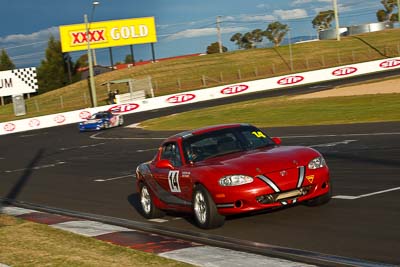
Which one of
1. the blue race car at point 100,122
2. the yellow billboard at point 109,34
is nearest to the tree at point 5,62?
the yellow billboard at point 109,34

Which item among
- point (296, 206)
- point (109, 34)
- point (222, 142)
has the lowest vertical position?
point (296, 206)

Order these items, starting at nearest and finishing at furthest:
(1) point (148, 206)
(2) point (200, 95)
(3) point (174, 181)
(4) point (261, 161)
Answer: (4) point (261, 161)
(3) point (174, 181)
(1) point (148, 206)
(2) point (200, 95)

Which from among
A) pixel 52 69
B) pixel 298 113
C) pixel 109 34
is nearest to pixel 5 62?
pixel 52 69

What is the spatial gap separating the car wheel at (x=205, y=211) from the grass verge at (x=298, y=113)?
55.9 ft

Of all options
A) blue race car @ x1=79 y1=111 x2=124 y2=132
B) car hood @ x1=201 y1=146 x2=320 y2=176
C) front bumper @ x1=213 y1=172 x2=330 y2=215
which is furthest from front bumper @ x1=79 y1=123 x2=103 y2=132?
front bumper @ x1=213 y1=172 x2=330 y2=215

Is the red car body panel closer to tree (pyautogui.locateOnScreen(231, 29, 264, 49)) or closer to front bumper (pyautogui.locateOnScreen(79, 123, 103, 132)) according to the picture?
front bumper (pyautogui.locateOnScreen(79, 123, 103, 132))

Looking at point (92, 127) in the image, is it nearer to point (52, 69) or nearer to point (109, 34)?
point (109, 34)

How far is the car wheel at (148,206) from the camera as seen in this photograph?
11.5 meters

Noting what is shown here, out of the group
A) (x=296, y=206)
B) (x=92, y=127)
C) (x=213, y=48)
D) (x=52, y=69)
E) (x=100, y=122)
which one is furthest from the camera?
(x=213, y=48)

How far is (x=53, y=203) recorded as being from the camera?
48.8 ft

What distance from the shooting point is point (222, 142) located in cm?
1077

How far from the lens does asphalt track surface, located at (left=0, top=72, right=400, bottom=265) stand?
8445 millimetres

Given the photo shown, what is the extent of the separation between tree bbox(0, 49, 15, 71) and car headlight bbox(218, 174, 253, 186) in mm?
→ 114860

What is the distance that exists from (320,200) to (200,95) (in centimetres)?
5471
